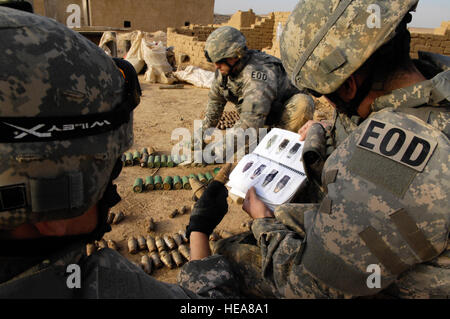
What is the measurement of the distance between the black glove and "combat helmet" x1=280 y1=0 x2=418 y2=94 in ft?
3.42

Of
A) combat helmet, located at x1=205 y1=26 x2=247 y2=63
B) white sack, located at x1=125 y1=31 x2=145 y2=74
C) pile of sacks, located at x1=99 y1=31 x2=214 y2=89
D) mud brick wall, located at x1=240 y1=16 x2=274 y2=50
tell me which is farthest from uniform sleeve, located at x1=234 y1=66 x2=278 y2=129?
mud brick wall, located at x1=240 y1=16 x2=274 y2=50

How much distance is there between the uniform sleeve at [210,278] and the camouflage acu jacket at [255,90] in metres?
2.95

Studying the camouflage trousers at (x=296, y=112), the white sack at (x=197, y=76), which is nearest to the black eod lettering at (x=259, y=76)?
the camouflage trousers at (x=296, y=112)

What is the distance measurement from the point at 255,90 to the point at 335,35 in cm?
318

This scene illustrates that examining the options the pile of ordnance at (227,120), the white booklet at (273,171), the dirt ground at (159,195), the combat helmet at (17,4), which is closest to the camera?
the combat helmet at (17,4)

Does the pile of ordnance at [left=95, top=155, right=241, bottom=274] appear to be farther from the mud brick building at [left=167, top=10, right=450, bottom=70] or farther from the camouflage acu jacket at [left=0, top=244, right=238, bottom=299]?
the mud brick building at [left=167, top=10, right=450, bottom=70]

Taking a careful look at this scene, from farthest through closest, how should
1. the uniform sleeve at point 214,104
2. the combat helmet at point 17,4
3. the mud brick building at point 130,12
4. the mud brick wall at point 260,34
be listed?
the mud brick building at point 130,12 < the mud brick wall at point 260,34 < the uniform sleeve at point 214,104 < the combat helmet at point 17,4

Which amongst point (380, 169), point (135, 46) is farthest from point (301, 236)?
point (135, 46)

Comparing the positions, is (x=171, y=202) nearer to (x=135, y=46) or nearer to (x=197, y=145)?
(x=197, y=145)

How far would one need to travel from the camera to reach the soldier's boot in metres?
2.23

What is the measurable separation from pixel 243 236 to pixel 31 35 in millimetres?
2002

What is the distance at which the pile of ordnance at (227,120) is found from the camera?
24.3 ft

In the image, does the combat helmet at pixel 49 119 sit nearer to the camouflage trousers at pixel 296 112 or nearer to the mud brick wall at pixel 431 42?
the camouflage trousers at pixel 296 112

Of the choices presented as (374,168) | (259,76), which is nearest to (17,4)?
(374,168)
